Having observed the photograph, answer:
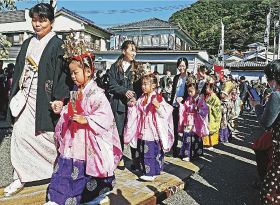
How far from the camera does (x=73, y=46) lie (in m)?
3.34

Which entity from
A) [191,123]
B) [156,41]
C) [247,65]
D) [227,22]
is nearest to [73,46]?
[191,123]

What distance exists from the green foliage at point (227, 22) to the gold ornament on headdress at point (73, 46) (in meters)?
56.9

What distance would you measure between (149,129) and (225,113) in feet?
16.2

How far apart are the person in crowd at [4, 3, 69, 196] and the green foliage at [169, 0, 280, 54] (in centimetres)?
5680

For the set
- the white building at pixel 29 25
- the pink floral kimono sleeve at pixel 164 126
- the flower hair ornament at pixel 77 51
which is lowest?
the pink floral kimono sleeve at pixel 164 126

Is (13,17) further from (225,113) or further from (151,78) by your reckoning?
(151,78)

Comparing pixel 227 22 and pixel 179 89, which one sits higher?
pixel 227 22

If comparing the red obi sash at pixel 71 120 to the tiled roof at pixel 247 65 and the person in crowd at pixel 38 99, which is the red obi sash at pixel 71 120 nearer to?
the person in crowd at pixel 38 99

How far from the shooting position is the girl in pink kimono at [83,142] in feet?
10.1

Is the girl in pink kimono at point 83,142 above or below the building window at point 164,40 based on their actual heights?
below

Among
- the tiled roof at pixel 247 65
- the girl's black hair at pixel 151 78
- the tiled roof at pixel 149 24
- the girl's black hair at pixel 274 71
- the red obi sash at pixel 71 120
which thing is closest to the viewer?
the girl's black hair at pixel 274 71

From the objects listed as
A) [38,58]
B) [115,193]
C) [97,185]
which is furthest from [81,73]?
[115,193]

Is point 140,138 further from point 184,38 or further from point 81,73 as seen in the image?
point 184,38

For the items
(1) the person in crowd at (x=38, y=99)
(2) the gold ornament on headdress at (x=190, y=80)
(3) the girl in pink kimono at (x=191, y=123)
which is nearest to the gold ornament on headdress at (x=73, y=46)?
(1) the person in crowd at (x=38, y=99)
